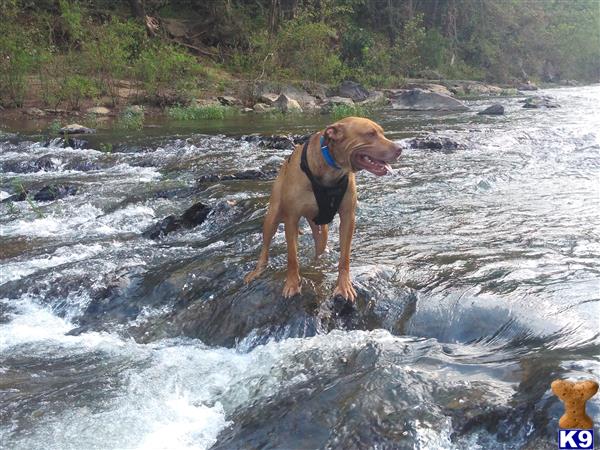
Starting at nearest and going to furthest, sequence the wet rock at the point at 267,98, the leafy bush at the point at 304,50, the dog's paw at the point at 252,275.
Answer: the dog's paw at the point at 252,275 < the wet rock at the point at 267,98 < the leafy bush at the point at 304,50

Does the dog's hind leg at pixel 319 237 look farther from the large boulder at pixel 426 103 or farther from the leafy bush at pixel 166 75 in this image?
the large boulder at pixel 426 103

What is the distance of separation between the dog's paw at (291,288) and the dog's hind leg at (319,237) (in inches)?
33.0

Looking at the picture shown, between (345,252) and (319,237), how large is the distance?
1.02 metres

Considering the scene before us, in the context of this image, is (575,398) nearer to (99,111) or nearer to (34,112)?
(99,111)

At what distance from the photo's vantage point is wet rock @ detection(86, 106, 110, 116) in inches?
835

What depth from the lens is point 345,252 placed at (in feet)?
16.1

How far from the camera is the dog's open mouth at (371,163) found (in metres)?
4.59

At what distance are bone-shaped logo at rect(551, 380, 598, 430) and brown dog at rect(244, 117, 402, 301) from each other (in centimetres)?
237

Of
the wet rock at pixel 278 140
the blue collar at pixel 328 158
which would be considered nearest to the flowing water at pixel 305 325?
the blue collar at pixel 328 158

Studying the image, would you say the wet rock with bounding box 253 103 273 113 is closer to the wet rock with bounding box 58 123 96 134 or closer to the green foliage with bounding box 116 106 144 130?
the green foliage with bounding box 116 106 144 130

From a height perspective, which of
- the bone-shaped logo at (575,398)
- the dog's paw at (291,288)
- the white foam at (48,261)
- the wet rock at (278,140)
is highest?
→ the bone-shaped logo at (575,398)

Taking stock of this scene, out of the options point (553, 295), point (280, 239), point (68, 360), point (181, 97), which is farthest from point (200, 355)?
point (181, 97)

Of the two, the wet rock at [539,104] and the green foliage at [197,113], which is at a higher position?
the green foliage at [197,113]

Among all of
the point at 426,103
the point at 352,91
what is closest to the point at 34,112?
the point at 352,91
